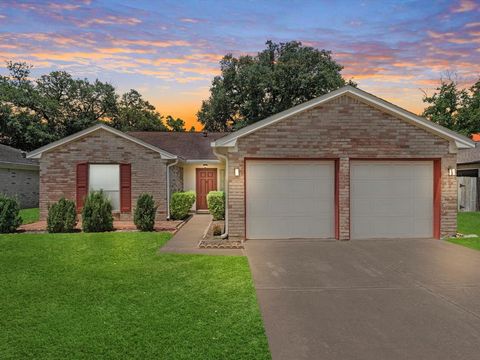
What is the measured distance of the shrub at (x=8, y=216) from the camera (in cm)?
1159

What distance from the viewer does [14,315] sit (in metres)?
4.83

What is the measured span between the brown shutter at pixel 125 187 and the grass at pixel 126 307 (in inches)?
230

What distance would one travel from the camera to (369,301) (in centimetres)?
539

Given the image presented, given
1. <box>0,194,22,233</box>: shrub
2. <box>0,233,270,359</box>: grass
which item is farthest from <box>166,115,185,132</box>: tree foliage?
<box>0,233,270,359</box>: grass

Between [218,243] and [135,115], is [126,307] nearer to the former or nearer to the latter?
[218,243]

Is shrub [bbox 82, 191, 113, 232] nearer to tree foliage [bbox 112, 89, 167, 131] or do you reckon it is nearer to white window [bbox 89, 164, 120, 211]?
white window [bbox 89, 164, 120, 211]

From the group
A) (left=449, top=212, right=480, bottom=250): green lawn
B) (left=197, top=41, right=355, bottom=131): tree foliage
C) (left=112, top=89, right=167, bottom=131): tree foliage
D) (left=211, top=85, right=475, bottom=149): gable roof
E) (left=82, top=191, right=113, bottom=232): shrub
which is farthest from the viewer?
(left=112, top=89, right=167, bottom=131): tree foliage

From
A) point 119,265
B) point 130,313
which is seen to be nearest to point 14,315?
point 130,313

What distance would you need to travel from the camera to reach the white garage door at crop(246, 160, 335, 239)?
10.7 m

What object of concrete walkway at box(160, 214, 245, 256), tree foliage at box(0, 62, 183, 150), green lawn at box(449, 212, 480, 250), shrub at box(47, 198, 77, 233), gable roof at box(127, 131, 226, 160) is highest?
tree foliage at box(0, 62, 183, 150)

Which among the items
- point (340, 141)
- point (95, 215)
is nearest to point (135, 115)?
point (95, 215)

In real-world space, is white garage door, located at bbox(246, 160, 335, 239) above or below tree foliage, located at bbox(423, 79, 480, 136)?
below

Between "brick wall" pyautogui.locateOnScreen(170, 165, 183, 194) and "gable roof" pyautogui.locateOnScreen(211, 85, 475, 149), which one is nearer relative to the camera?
"gable roof" pyautogui.locateOnScreen(211, 85, 475, 149)

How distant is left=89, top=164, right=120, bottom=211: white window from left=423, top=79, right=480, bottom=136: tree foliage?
1376 inches
